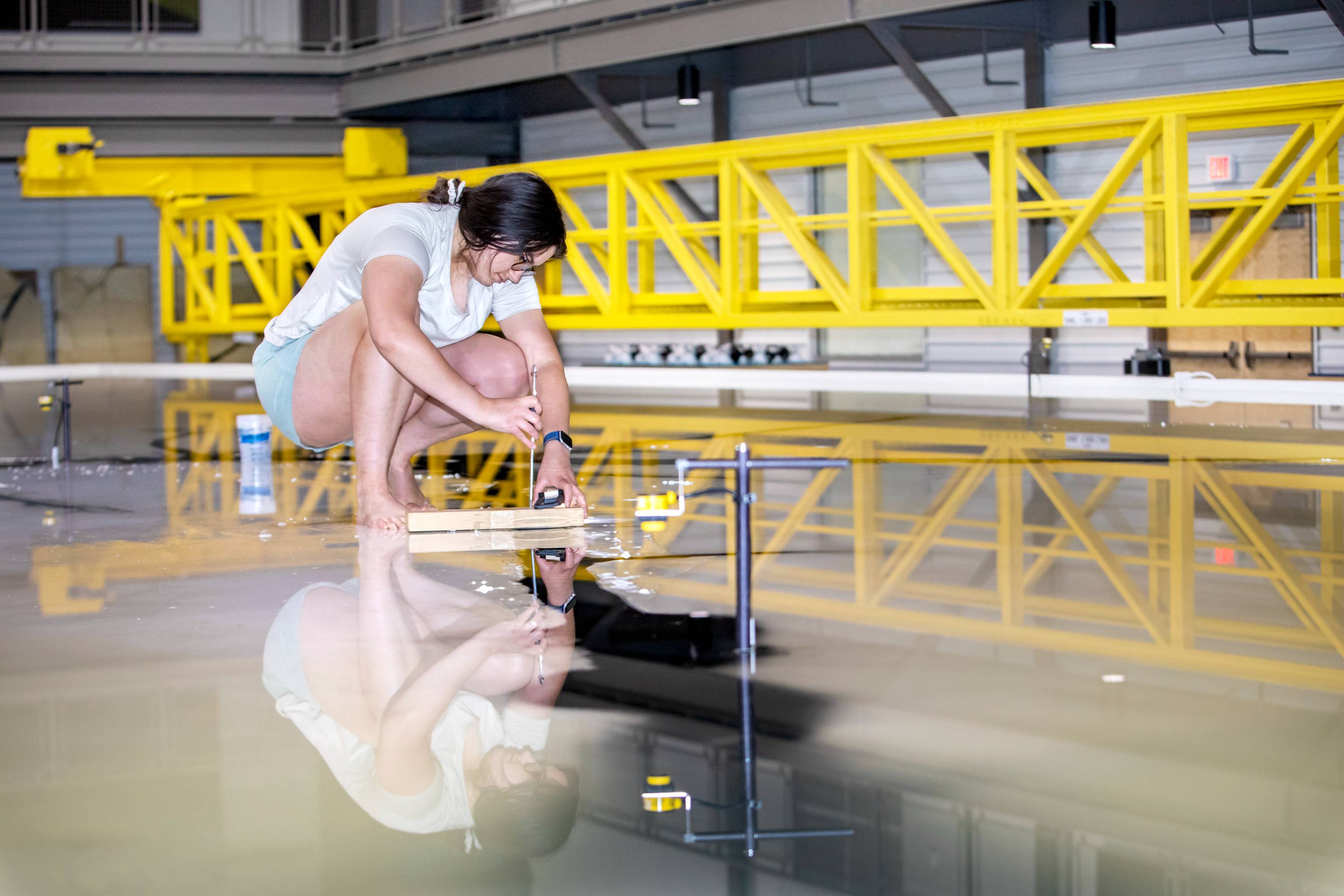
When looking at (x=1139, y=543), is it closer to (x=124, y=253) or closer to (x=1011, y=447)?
(x=1011, y=447)

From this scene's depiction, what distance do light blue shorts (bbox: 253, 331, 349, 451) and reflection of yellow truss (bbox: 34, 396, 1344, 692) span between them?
0.31 metres

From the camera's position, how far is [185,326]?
511 inches

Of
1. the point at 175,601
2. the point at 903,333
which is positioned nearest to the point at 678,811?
the point at 175,601

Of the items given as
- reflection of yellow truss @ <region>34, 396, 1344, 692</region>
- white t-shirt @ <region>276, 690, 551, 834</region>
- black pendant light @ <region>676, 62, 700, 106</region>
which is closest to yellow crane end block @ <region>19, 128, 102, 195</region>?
black pendant light @ <region>676, 62, 700, 106</region>

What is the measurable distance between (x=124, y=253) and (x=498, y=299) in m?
13.7

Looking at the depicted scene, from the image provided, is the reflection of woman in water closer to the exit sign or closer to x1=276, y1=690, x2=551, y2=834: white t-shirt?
x1=276, y1=690, x2=551, y2=834: white t-shirt

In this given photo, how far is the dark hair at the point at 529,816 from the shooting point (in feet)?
4.62

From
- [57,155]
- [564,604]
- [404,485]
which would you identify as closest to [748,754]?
[564,604]

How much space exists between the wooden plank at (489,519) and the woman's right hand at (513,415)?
16.1 inches

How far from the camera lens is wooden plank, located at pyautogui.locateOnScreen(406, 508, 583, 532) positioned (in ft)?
11.1

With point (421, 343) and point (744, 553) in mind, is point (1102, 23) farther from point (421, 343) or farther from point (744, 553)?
point (744, 553)

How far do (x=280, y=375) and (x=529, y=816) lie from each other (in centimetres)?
241

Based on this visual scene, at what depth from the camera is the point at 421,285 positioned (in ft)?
10.4

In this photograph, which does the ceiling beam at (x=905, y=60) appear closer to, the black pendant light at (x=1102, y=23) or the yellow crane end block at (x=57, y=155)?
the black pendant light at (x=1102, y=23)
